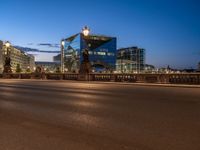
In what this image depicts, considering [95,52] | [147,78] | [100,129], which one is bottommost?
[100,129]

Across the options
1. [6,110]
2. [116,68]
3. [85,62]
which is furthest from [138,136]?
[116,68]

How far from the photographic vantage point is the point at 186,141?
585cm

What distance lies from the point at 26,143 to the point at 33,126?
165 cm

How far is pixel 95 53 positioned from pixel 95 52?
788mm

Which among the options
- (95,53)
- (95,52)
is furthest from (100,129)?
(95,52)

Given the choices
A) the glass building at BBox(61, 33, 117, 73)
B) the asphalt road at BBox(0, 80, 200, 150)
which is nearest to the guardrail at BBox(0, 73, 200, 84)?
the asphalt road at BBox(0, 80, 200, 150)

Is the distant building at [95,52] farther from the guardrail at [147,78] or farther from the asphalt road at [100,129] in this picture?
the asphalt road at [100,129]

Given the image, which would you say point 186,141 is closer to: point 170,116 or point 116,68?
point 170,116

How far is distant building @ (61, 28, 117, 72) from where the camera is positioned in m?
163

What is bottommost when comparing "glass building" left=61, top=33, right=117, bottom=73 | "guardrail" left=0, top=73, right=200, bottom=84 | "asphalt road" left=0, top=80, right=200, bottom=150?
"asphalt road" left=0, top=80, right=200, bottom=150

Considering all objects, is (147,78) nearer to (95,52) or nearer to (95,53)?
(95,53)

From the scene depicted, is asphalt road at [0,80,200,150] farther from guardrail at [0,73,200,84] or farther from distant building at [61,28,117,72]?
distant building at [61,28,117,72]

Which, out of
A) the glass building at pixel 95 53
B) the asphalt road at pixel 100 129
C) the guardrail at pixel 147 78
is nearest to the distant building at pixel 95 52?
the glass building at pixel 95 53

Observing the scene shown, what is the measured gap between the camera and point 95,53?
542ft
